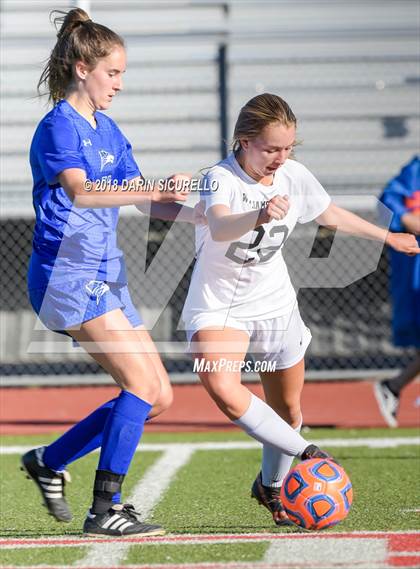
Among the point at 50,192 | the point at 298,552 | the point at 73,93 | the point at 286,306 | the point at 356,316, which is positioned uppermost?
the point at 73,93

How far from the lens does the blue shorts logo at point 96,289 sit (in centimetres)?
475

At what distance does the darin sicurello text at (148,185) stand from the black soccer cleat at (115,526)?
1.30 metres

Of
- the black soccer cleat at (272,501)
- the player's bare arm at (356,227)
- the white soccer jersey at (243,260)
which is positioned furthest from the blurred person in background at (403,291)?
the black soccer cleat at (272,501)

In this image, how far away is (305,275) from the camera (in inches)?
491

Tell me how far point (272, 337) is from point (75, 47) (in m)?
1.48

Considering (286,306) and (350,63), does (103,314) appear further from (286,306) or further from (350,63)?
(350,63)

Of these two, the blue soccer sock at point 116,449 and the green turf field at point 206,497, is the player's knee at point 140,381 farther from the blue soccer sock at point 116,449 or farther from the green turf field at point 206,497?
the green turf field at point 206,497

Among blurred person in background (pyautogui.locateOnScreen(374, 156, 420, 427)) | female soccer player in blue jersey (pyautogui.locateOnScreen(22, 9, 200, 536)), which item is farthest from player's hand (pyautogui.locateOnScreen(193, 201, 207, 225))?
blurred person in background (pyautogui.locateOnScreen(374, 156, 420, 427))

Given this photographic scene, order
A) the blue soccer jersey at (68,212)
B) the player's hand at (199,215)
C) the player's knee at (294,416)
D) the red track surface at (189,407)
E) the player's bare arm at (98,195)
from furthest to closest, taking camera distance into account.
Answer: the red track surface at (189,407) < the player's knee at (294,416) < the player's hand at (199,215) < the blue soccer jersey at (68,212) < the player's bare arm at (98,195)

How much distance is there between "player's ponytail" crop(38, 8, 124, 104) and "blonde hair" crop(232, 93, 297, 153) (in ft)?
2.03

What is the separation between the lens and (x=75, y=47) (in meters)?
4.78

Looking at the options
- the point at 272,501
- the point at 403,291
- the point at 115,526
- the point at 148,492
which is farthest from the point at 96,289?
the point at 403,291

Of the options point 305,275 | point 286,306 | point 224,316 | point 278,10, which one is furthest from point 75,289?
point 278,10

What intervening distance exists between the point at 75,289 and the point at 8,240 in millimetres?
8151
